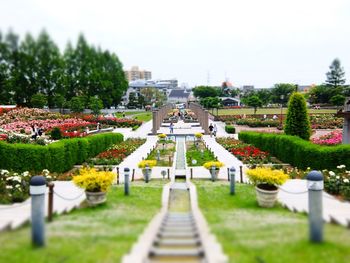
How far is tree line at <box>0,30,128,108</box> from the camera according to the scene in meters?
52.8

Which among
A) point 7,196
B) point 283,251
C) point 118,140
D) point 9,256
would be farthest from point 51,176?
point 118,140

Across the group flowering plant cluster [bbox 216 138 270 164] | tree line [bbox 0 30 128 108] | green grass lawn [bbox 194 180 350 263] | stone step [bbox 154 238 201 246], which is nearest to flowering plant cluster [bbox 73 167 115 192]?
green grass lawn [bbox 194 180 350 263]

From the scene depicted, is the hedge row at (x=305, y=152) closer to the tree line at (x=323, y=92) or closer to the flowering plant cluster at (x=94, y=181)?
the flowering plant cluster at (x=94, y=181)

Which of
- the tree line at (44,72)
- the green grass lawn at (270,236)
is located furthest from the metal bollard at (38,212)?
the tree line at (44,72)

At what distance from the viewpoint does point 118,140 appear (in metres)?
30.2

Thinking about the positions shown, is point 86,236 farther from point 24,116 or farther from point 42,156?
point 24,116

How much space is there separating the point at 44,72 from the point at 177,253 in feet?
174

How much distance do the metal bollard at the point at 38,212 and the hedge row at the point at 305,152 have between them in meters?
12.7

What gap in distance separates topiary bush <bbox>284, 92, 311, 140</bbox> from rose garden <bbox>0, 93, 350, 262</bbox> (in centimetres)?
6

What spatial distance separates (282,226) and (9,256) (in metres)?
4.95

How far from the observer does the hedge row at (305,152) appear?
15.8 meters

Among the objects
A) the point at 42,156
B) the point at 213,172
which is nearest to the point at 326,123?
the point at 213,172

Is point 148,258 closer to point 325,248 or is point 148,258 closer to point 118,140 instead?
point 325,248

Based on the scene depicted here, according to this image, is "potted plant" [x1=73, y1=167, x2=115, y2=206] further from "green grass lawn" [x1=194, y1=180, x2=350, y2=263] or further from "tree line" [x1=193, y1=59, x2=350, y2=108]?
"tree line" [x1=193, y1=59, x2=350, y2=108]
